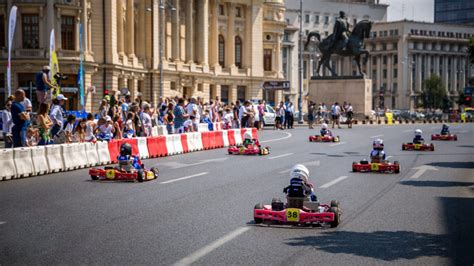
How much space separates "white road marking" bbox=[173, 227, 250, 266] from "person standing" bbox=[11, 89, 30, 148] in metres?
11.0

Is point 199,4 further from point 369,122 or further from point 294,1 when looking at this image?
point 294,1

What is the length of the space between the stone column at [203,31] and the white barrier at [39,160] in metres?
63.0

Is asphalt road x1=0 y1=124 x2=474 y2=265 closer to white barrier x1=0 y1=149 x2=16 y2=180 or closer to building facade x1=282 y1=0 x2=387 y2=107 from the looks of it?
white barrier x1=0 y1=149 x2=16 y2=180

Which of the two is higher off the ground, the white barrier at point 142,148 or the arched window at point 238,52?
the arched window at point 238,52

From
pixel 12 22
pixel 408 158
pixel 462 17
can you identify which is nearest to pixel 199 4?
pixel 12 22

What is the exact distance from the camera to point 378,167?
1978 centimetres

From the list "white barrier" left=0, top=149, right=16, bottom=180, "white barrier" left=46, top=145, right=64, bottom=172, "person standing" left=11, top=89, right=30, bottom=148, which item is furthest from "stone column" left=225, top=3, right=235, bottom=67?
"white barrier" left=0, top=149, right=16, bottom=180

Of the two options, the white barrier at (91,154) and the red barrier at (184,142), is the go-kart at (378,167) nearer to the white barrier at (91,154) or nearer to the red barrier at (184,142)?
the white barrier at (91,154)

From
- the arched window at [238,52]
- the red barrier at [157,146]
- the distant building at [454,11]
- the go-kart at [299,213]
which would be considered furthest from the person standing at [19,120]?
the distant building at [454,11]

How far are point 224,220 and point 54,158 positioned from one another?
9.34 metres

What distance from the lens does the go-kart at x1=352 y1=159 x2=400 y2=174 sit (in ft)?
64.4

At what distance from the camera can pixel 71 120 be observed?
2291 cm

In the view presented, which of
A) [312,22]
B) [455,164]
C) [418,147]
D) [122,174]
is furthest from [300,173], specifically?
[312,22]

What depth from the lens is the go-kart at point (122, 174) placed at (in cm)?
1706
